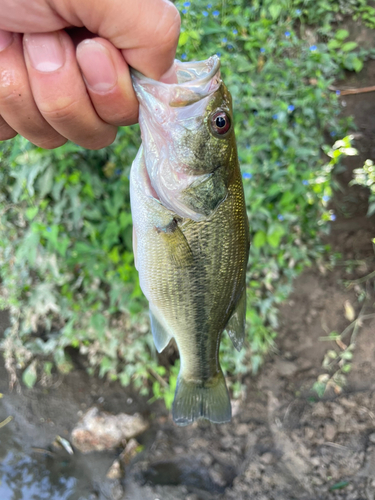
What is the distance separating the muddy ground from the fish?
1.65 metres

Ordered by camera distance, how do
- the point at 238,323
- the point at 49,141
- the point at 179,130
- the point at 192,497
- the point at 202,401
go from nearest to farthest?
the point at 179,130
the point at 49,141
the point at 238,323
the point at 202,401
the point at 192,497

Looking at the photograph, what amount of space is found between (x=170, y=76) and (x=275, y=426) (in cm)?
274

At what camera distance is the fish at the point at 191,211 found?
0.97 m

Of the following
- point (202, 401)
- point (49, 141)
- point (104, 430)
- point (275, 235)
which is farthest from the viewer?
point (104, 430)

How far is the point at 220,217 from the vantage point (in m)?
1.12

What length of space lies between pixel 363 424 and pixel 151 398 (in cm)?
175

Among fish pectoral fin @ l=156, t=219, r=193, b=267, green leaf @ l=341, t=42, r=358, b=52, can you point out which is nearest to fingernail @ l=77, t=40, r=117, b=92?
fish pectoral fin @ l=156, t=219, r=193, b=267

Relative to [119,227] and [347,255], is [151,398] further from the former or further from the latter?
[347,255]

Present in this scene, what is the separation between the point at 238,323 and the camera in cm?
136

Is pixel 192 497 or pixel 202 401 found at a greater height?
pixel 202 401

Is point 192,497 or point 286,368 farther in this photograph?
point 286,368

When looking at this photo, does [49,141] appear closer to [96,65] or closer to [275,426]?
[96,65]

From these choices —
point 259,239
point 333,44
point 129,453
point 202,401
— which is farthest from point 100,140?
point 333,44

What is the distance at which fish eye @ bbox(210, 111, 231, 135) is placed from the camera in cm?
101
